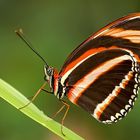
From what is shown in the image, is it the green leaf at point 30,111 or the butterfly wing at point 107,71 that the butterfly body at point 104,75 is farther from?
the green leaf at point 30,111

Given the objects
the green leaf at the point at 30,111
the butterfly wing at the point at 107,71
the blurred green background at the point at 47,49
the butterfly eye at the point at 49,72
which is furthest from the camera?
the blurred green background at the point at 47,49

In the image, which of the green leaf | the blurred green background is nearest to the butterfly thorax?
the green leaf

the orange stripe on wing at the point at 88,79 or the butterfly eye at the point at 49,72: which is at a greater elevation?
the butterfly eye at the point at 49,72

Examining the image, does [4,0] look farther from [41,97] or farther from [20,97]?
[20,97]

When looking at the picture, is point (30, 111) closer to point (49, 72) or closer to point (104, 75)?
point (49, 72)

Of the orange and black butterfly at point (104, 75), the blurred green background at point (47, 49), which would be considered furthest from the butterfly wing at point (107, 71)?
the blurred green background at point (47, 49)

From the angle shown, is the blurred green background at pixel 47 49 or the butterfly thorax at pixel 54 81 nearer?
the butterfly thorax at pixel 54 81

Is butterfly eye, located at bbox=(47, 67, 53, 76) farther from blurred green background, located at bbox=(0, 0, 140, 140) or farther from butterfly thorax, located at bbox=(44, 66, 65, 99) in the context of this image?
blurred green background, located at bbox=(0, 0, 140, 140)

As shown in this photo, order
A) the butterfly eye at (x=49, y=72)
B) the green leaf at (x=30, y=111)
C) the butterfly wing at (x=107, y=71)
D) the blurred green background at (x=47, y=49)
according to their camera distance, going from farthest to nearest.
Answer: the blurred green background at (x=47, y=49), the butterfly eye at (x=49, y=72), the butterfly wing at (x=107, y=71), the green leaf at (x=30, y=111)
